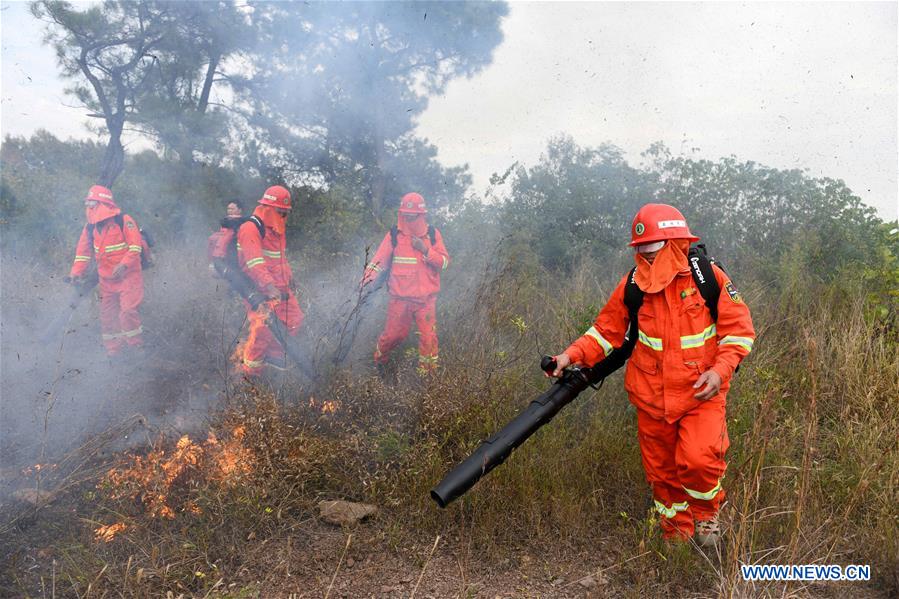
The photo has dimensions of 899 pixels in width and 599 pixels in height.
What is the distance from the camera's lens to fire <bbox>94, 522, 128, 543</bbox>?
8.82 feet

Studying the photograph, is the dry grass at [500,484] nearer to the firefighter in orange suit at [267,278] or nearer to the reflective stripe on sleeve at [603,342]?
the reflective stripe on sleeve at [603,342]

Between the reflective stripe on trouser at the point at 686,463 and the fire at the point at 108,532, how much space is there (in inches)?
111

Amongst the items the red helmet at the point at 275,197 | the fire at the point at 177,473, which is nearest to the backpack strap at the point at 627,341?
the fire at the point at 177,473

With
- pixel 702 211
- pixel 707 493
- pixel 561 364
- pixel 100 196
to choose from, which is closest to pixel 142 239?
pixel 100 196

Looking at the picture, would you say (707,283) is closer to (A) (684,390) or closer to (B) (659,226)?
(B) (659,226)

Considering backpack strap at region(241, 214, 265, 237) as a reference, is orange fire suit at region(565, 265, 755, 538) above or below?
below

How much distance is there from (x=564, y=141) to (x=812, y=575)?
612 centimetres

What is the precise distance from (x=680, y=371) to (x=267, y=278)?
3.74 metres

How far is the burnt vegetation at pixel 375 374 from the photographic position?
267 centimetres

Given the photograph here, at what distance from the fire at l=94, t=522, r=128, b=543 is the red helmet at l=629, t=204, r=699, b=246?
309cm

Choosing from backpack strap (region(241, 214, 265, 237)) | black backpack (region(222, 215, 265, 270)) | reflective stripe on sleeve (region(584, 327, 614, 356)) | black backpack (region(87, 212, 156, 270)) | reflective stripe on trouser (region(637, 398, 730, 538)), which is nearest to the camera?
reflective stripe on trouser (region(637, 398, 730, 538))

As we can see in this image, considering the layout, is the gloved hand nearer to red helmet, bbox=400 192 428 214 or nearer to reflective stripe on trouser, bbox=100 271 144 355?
red helmet, bbox=400 192 428 214

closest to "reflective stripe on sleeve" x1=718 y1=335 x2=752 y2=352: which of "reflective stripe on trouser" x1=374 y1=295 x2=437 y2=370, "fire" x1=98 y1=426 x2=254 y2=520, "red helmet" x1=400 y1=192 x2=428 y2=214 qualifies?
"fire" x1=98 y1=426 x2=254 y2=520

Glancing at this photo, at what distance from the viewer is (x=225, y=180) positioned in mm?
6398
